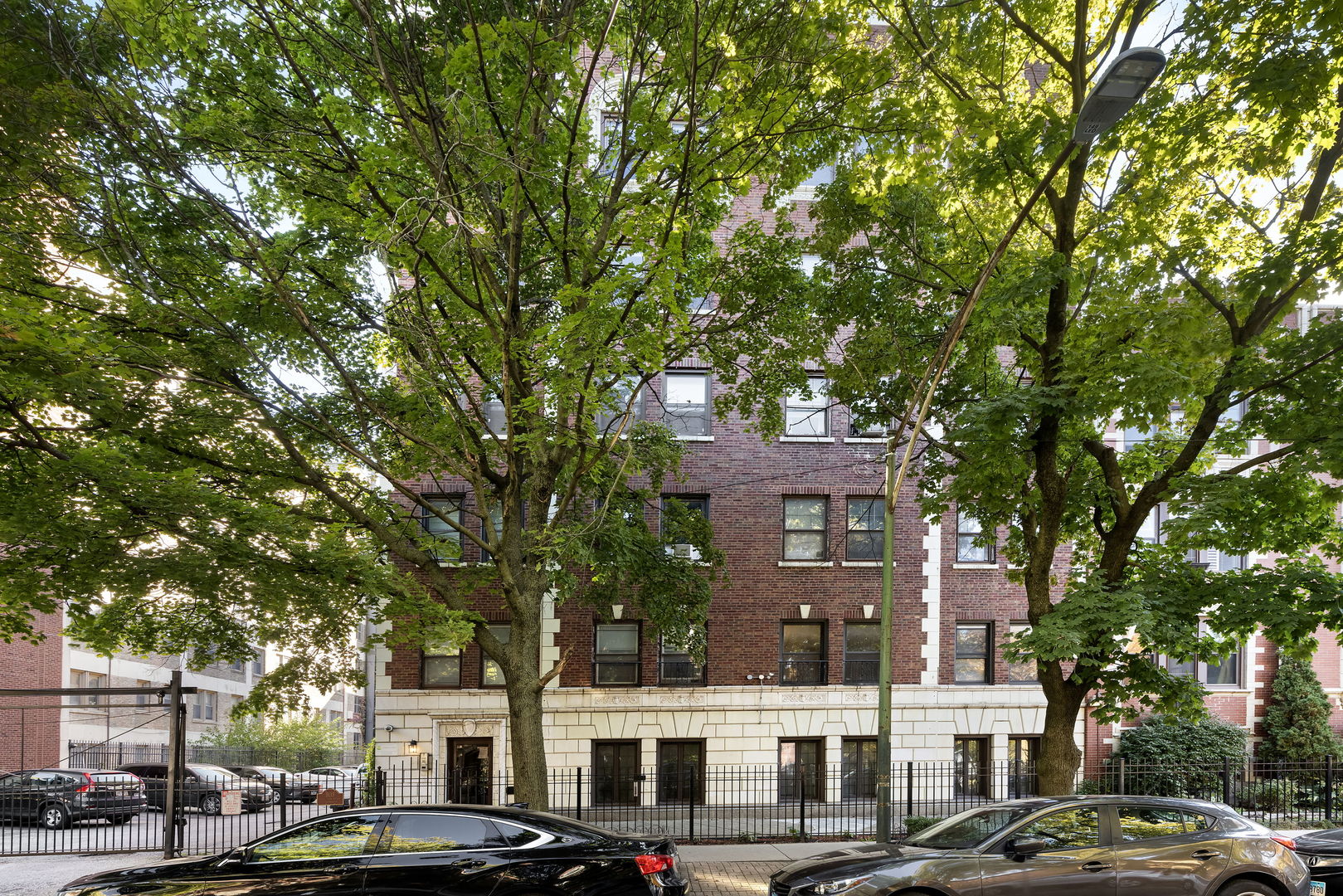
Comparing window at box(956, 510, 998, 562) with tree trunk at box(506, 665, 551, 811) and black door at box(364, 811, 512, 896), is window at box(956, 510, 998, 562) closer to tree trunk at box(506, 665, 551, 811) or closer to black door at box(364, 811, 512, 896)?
tree trunk at box(506, 665, 551, 811)

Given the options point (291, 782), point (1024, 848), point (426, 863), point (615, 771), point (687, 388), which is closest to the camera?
point (426, 863)

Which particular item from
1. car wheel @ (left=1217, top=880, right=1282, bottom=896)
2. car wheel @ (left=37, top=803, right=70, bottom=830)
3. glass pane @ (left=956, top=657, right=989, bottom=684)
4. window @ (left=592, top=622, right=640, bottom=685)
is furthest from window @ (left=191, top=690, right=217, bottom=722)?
car wheel @ (left=1217, top=880, right=1282, bottom=896)

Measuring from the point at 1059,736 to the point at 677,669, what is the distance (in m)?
10.4

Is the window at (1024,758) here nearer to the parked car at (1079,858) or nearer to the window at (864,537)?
the window at (864,537)

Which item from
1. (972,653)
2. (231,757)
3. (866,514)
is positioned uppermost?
(866,514)

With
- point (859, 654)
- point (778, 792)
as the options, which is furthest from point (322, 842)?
point (859, 654)

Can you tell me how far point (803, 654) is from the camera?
72.4ft

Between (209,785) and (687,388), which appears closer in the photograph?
(209,785)

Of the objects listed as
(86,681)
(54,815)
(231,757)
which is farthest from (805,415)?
(231,757)

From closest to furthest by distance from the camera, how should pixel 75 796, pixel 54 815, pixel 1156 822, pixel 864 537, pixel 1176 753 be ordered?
pixel 1156 822 < pixel 54 815 < pixel 75 796 < pixel 1176 753 < pixel 864 537

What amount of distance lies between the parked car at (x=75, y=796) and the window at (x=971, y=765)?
18.1 meters

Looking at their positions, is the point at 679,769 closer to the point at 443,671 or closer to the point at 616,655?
the point at 616,655

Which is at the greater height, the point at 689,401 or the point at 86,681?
the point at 689,401

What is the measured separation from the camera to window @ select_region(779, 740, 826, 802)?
21.4 metres
